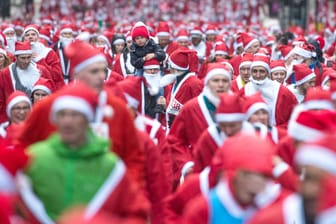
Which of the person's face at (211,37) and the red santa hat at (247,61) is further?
the person's face at (211,37)

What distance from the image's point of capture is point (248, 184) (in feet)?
18.4

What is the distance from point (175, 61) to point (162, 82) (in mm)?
656

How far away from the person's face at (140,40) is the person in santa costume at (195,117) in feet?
16.1

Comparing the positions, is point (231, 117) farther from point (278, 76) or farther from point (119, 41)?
point (119, 41)

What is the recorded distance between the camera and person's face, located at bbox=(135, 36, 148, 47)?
1463 centimetres

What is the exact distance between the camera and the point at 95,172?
607cm

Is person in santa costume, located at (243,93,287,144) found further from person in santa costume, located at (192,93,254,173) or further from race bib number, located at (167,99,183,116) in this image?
race bib number, located at (167,99,183,116)

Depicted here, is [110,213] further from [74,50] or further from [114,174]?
[74,50]

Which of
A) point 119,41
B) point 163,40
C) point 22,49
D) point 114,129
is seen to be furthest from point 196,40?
point 114,129

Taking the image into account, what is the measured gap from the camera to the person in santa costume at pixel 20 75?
43.0 feet

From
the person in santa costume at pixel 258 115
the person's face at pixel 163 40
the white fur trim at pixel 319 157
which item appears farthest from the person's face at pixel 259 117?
the person's face at pixel 163 40

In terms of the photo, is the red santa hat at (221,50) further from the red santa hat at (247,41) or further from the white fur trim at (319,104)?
the white fur trim at (319,104)

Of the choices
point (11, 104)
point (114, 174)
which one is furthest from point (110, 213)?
point (11, 104)

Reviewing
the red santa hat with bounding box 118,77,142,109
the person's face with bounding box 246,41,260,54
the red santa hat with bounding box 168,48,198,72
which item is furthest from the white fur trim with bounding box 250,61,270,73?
the person's face with bounding box 246,41,260,54
